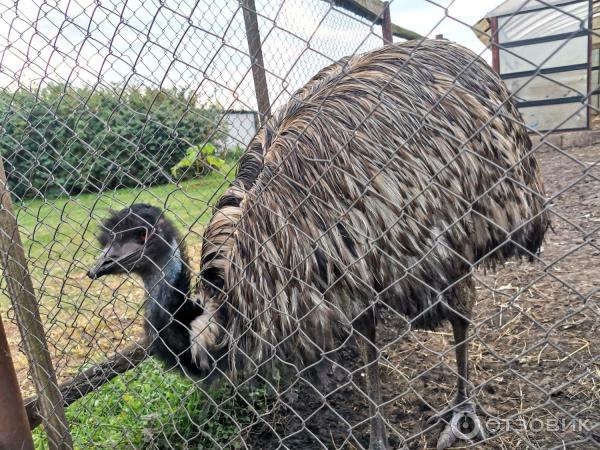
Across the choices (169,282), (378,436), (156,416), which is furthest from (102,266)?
(378,436)

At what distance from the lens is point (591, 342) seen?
277 cm

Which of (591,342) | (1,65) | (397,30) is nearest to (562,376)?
(591,342)

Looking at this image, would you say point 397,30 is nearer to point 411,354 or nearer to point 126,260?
→ point 411,354

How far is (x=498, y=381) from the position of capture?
266 centimetres

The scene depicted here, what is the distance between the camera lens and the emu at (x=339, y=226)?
192cm

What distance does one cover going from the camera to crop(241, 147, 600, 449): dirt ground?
2234mm

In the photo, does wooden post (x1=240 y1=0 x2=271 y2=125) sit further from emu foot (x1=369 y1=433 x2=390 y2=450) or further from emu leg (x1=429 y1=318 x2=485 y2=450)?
emu foot (x1=369 y1=433 x2=390 y2=450)

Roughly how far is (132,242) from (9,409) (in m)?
0.72

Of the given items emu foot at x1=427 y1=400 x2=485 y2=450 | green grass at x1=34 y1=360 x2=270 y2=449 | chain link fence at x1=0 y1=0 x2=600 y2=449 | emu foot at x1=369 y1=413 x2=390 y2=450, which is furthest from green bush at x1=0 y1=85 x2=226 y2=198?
emu foot at x1=427 y1=400 x2=485 y2=450

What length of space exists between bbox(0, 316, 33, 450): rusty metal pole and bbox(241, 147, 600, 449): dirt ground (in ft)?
2.87

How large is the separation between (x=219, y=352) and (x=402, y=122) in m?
1.08

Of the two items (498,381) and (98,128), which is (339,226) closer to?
(498,381)

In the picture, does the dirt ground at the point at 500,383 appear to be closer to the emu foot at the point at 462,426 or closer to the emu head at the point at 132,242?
the emu foot at the point at 462,426

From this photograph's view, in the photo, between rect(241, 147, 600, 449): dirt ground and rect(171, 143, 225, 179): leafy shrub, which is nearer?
rect(171, 143, 225, 179): leafy shrub
